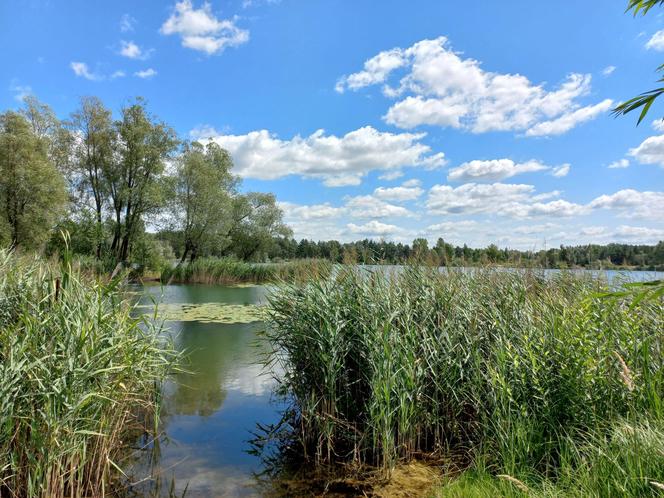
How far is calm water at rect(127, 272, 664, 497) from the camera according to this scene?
4.83m

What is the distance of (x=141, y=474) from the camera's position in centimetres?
491

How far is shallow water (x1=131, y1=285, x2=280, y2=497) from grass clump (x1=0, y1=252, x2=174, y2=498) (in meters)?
0.74

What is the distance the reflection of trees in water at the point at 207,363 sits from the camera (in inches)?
289

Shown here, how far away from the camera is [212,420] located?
6668mm

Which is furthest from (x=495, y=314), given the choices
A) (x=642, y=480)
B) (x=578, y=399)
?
(x=642, y=480)

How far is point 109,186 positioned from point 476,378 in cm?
3464

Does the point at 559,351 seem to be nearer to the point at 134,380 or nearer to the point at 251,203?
the point at 134,380

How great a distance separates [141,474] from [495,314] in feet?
16.2

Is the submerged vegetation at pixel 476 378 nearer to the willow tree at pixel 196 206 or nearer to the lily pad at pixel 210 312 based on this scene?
the lily pad at pixel 210 312

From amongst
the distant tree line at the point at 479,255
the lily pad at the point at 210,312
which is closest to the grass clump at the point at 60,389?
the distant tree line at the point at 479,255

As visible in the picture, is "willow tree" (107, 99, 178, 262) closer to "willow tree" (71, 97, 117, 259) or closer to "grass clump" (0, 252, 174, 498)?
"willow tree" (71, 97, 117, 259)

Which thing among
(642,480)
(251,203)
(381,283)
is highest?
(251,203)

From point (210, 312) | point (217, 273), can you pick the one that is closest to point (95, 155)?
point (217, 273)

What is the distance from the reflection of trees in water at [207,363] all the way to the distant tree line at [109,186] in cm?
966
